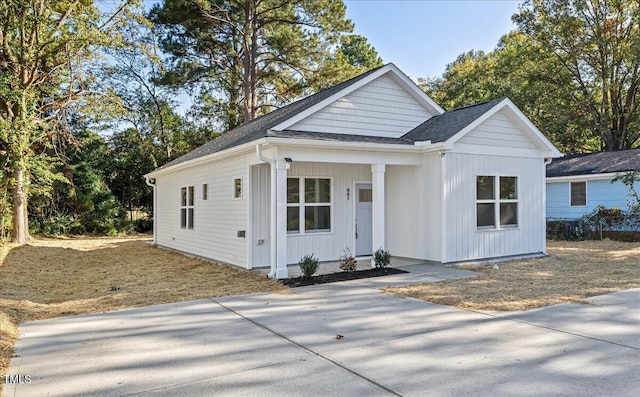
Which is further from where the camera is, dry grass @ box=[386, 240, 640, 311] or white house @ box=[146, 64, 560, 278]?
white house @ box=[146, 64, 560, 278]

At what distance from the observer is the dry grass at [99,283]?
7.02 meters

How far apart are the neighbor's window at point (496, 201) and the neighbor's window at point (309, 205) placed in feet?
12.4

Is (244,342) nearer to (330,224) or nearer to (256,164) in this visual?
(256,164)

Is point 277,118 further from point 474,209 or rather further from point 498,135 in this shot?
point 498,135

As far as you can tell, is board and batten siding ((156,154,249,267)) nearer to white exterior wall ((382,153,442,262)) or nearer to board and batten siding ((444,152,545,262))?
white exterior wall ((382,153,442,262))

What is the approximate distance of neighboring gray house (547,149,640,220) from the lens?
703 inches

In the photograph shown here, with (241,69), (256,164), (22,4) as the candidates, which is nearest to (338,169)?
(256,164)

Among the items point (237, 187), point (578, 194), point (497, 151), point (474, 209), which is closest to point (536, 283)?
point (474, 209)

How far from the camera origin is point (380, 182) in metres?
10.4

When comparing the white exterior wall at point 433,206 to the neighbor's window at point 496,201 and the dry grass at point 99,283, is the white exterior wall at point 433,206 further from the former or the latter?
the dry grass at point 99,283

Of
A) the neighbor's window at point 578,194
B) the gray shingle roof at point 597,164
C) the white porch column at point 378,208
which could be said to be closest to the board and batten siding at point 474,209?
the white porch column at point 378,208

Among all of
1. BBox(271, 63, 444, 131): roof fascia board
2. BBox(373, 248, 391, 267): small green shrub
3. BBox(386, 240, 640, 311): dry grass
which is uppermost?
BBox(271, 63, 444, 131): roof fascia board

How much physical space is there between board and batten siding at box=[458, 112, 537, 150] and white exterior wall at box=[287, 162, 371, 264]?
9.08 ft

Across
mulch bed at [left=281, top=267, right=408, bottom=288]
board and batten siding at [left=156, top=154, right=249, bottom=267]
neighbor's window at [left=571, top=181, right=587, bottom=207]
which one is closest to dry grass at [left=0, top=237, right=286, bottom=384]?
mulch bed at [left=281, top=267, right=408, bottom=288]
